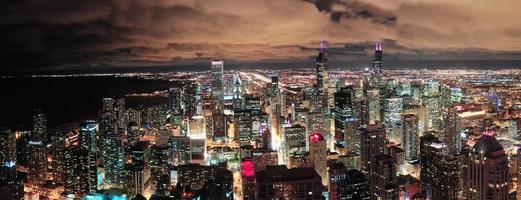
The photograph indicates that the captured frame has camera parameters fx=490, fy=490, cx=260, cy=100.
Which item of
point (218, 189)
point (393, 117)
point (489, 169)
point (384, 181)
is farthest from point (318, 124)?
point (489, 169)

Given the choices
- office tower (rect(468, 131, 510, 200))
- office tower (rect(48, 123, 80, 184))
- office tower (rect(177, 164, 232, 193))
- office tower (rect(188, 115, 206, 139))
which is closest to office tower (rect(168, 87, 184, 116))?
office tower (rect(188, 115, 206, 139))

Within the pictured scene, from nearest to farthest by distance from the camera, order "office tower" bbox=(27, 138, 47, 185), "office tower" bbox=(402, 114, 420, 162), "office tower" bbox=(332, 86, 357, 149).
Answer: "office tower" bbox=(27, 138, 47, 185), "office tower" bbox=(402, 114, 420, 162), "office tower" bbox=(332, 86, 357, 149)

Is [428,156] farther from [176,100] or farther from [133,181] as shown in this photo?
[176,100]

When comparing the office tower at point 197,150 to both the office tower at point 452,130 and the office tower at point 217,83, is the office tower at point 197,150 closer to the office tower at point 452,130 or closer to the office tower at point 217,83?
the office tower at point 217,83

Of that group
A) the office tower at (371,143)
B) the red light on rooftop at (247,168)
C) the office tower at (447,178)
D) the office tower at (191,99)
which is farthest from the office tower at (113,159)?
the office tower at (447,178)

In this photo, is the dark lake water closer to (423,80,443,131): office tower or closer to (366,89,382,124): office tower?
(366,89,382,124): office tower

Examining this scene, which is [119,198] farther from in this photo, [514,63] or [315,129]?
[514,63]
